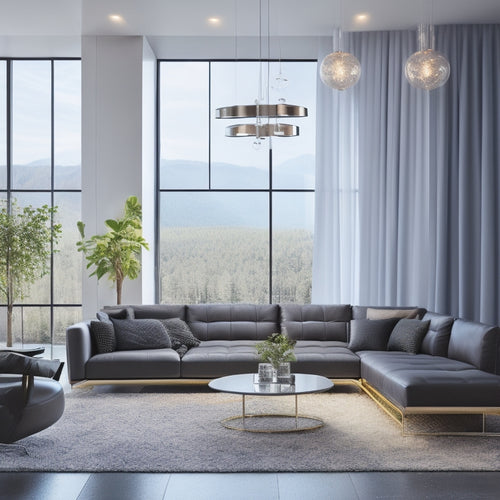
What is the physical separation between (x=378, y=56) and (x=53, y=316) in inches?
197

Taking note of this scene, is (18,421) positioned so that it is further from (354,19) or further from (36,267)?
Result: (354,19)

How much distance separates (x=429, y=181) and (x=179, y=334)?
10.3 feet

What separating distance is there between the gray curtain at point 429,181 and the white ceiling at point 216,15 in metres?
0.42

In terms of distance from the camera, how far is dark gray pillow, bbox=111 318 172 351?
22.2ft

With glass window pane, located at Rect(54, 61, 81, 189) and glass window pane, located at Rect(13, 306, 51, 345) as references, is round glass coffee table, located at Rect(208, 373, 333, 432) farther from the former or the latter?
glass window pane, located at Rect(54, 61, 81, 189)

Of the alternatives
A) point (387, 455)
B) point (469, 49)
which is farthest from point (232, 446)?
point (469, 49)

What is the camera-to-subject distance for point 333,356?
256 inches

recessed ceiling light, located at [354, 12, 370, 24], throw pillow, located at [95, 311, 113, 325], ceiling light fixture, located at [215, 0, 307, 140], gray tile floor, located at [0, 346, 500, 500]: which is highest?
recessed ceiling light, located at [354, 12, 370, 24]

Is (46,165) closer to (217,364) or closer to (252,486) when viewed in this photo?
(217,364)

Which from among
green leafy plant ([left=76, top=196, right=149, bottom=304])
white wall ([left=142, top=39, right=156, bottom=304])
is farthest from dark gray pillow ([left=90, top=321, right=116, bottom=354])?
white wall ([left=142, top=39, right=156, bottom=304])

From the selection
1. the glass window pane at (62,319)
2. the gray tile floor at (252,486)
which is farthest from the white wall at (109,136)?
the gray tile floor at (252,486)

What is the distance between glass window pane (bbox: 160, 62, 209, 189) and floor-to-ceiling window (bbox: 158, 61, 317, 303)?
12mm

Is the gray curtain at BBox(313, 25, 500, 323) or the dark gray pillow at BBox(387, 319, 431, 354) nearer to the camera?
the dark gray pillow at BBox(387, 319, 431, 354)

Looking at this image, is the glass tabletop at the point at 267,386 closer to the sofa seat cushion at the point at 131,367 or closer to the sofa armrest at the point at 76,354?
the sofa seat cushion at the point at 131,367
